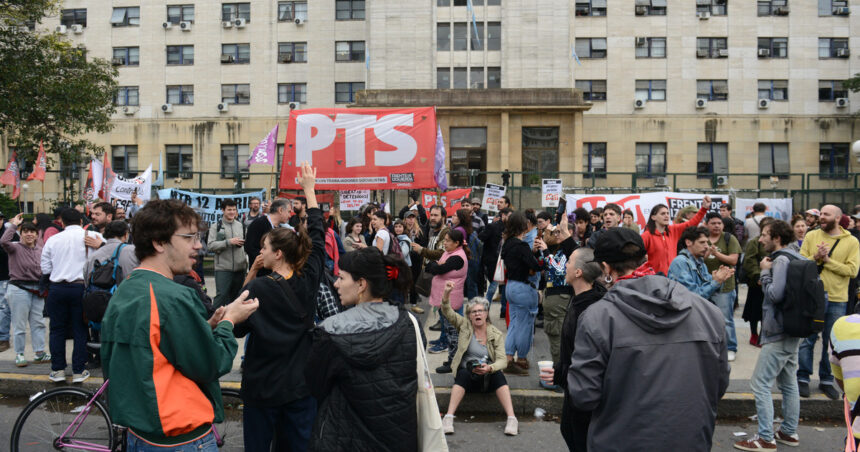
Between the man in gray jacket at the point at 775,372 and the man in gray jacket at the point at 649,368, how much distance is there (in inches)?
123

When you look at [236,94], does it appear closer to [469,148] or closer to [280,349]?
[469,148]

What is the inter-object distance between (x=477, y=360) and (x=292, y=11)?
1458 inches

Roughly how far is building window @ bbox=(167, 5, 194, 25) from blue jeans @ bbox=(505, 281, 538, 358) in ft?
127

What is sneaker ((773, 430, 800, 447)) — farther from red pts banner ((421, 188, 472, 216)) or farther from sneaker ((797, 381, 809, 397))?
red pts banner ((421, 188, 472, 216))

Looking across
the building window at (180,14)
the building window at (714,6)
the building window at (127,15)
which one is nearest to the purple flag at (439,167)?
the building window at (714,6)

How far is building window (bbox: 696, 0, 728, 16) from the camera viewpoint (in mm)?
36219

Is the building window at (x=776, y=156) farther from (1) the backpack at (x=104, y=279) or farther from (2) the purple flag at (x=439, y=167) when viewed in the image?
(1) the backpack at (x=104, y=279)

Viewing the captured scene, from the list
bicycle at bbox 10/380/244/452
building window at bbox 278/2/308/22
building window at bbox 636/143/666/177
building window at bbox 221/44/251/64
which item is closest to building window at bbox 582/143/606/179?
building window at bbox 636/143/666/177

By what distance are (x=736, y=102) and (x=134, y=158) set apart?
39432 mm

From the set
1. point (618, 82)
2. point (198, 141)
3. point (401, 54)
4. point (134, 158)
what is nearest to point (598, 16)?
point (618, 82)

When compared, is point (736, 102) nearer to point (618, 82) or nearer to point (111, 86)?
point (618, 82)

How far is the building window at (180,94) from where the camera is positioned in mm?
38938

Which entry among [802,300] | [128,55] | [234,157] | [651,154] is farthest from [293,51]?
[802,300]

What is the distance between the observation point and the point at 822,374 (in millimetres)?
6734
